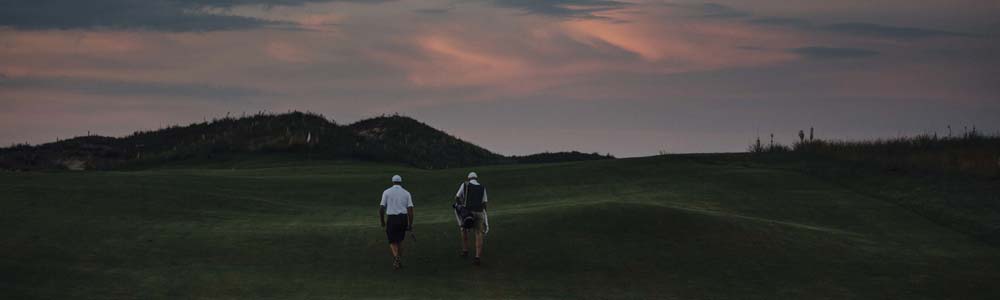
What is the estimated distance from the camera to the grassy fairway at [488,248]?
87.8 feet

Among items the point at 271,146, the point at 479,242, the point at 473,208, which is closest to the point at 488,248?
the point at 479,242

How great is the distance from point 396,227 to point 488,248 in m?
3.97

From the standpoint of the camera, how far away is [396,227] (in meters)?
28.8

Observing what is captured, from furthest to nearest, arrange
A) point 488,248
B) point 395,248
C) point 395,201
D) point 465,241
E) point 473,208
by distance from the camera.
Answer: point 488,248 → point 465,241 → point 473,208 → point 395,248 → point 395,201

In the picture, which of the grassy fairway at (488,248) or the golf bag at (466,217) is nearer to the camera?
the grassy fairway at (488,248)

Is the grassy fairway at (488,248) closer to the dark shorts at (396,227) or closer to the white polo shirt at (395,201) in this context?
the dark shorts at (396,227)

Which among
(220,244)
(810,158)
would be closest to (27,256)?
(220,244)

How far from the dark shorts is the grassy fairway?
39.0 inches

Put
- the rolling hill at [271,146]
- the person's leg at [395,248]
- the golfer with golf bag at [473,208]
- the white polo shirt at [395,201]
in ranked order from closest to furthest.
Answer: the white polo shirt at [395,201] → the person's leg at [395,248] → the golfer with golf bag at [473,208] → the rolling hill at [271,146]

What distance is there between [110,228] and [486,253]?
12777 millimetres

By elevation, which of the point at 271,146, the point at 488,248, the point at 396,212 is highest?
the point at 271,146

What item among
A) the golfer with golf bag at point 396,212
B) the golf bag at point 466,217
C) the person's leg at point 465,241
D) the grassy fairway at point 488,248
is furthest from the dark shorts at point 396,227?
the person's leg at point 465,241

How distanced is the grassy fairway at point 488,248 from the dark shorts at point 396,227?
99cm

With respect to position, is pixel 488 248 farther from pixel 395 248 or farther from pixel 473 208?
pixel 395 248
